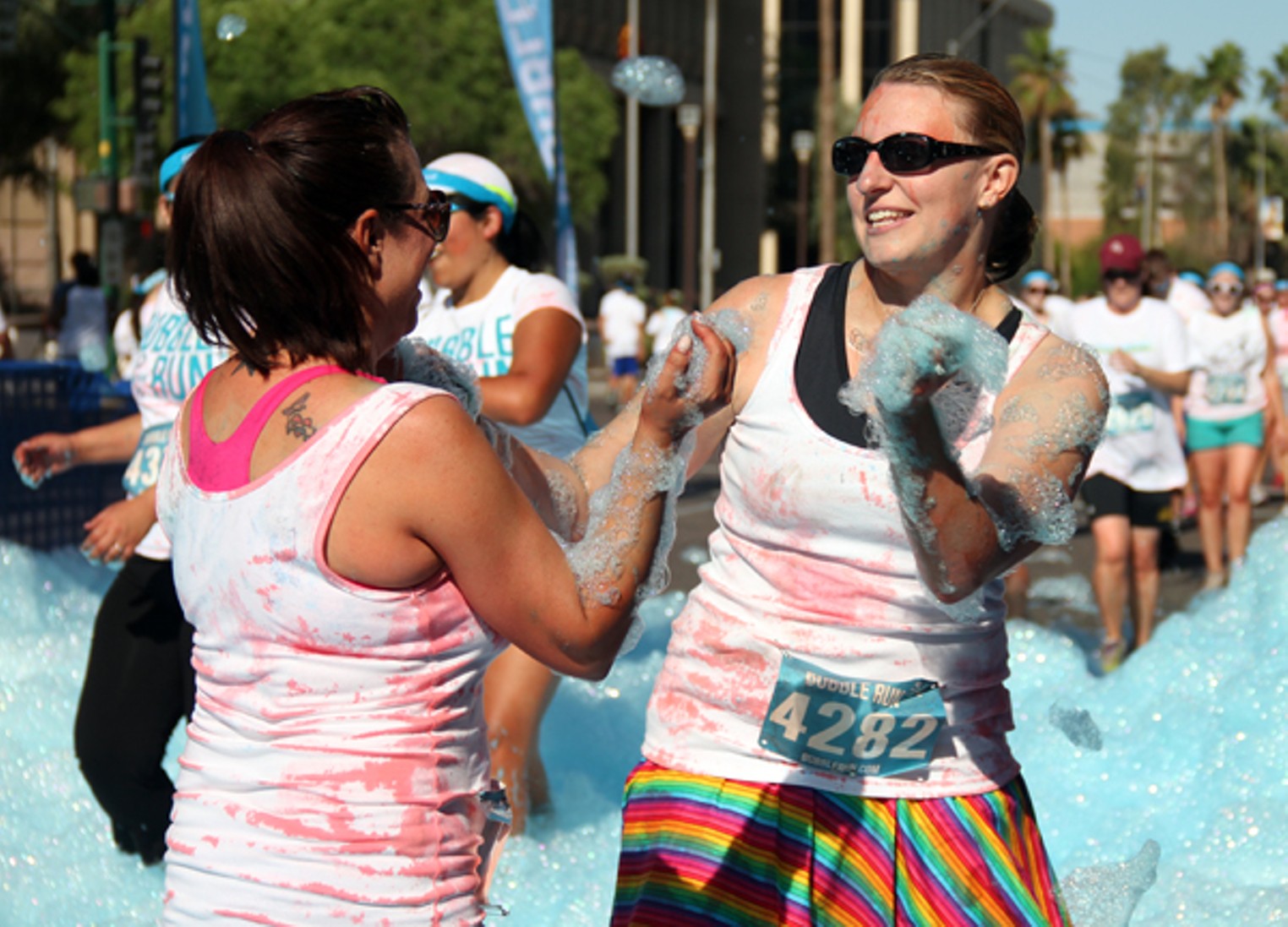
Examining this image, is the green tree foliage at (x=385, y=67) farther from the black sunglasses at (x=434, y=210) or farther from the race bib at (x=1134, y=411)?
the black sunglasses at (x=434, y=210)

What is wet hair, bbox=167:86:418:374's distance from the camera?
1961mm

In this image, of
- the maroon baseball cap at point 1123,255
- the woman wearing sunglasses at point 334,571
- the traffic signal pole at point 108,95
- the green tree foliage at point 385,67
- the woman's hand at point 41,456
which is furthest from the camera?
the green tree foliage at point 385,67

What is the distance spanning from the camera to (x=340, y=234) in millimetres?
2004

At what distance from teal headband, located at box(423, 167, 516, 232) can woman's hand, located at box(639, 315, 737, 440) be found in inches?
98.4

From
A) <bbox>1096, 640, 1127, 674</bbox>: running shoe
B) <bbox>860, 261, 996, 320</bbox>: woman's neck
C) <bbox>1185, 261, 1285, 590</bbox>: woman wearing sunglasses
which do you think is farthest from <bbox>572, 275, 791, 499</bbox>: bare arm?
<bbox>1185, 261, 1285, 590</bbox>: woman wearing sunglasses

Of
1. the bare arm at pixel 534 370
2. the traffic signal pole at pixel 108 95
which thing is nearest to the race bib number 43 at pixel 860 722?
the bare arm at pixel 534 370

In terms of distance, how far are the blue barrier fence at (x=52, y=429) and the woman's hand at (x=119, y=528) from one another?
3.44m

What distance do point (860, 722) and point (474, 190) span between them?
2.44 m

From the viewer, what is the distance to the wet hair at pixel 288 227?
77.2 inches

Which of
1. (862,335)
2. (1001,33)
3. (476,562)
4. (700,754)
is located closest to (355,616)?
(476,562)

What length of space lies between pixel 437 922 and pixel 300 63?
2859 centimetres

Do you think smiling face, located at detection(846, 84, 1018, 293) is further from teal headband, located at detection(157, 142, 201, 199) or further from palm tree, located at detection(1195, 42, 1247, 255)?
palm tree, located at detection(1195, 42, 1247, 255)

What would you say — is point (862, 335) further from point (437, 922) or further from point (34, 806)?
point (34, 806)

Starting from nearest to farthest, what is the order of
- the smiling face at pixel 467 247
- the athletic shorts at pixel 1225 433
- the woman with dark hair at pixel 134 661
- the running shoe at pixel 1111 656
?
the woman with dark hair at pixel 134 661, the smiling face at pixel 467 247, the running shoe at pixel 1111 656, the athletic shorts at pixel 1225 433
